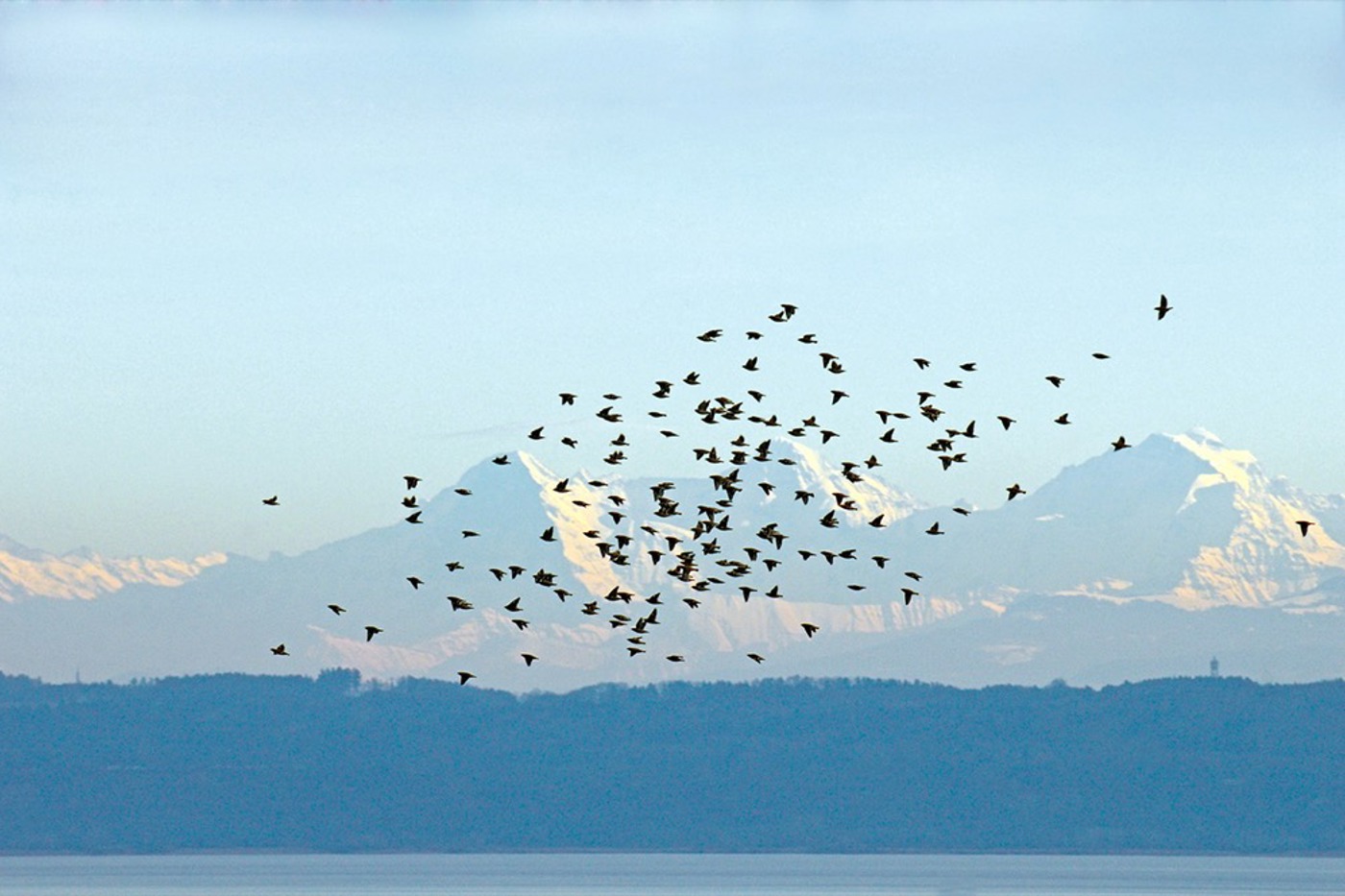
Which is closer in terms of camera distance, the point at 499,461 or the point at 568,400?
the point at 568,400

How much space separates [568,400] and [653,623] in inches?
358

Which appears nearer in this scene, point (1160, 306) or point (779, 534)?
point (1160, 306)

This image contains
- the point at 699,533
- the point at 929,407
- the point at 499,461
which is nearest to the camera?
the point at 699,533

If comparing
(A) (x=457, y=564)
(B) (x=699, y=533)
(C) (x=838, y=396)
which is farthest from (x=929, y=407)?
(A) (x=457, y=564)

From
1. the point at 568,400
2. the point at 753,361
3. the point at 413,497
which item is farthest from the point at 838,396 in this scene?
the point at 413,497

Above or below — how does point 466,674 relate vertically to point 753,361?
below

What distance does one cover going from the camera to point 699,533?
95188mm

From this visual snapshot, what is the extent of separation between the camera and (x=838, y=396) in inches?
3844

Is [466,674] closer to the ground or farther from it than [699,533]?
closer to the ground

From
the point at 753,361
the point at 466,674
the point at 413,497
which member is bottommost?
the point at 466,674

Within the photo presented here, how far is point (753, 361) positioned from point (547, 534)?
12769mm

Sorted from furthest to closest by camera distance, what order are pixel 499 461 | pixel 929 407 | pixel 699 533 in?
pixel 499 461, pixel 929 407, pixel 699 533

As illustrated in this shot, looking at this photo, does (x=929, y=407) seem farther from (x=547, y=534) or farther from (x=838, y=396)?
(x=547, y=534)

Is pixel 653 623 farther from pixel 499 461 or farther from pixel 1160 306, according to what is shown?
pixel 1160 306
